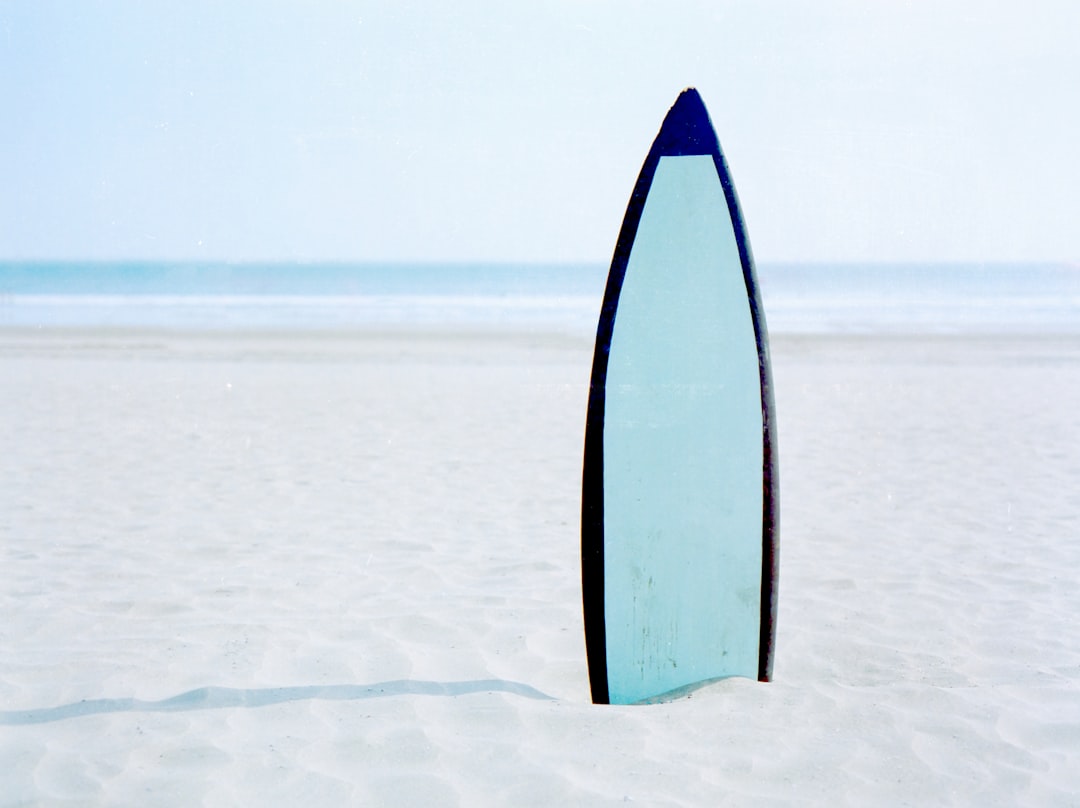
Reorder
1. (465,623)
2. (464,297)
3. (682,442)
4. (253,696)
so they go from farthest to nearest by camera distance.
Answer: (464,297) < (465,623) < (682,442) < (253,696)

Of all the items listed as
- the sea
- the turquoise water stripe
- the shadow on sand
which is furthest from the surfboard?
the sea

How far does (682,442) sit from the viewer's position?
252 centimetres

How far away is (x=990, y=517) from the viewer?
416 cm

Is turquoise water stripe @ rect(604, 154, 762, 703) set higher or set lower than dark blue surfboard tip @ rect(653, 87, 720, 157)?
lower

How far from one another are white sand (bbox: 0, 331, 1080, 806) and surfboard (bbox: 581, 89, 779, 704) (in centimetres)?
18

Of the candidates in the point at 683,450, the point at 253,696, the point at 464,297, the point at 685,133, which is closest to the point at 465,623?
the point at 253,696

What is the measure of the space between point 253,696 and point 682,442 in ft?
3.99

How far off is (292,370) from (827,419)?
5231mm

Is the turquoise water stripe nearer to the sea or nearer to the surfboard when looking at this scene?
the surfboard

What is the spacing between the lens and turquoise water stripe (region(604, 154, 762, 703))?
8.16ft

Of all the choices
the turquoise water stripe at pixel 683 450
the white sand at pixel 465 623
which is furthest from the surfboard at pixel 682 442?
the white sand at pixel 465 623

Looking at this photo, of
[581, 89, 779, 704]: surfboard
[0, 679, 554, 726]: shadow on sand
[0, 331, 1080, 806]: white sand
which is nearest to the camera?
[0, 331, 1080, 806]: white sand

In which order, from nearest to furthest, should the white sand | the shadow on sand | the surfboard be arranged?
the white sand → the shadow on sand → the surfboard

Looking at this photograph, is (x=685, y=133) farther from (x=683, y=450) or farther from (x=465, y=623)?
(x=465, y=623)
